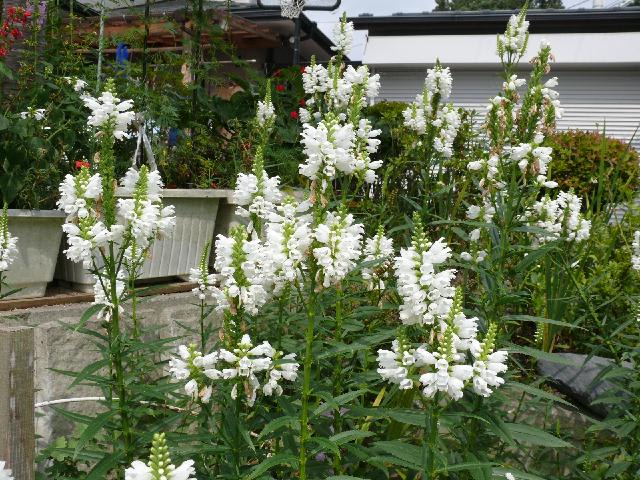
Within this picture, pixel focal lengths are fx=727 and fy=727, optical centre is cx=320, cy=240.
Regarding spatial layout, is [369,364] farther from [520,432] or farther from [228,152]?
[228,152]

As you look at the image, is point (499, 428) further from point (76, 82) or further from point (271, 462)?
point (76, 82)

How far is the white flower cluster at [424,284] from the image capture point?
6.07 ft

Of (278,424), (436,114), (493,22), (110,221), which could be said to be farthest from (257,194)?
(493,22)

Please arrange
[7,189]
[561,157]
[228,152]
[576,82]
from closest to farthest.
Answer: [7,189]
[228,152]
[561,157]
[576,82]

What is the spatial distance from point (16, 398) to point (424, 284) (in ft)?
3.82

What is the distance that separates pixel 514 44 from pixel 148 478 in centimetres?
293

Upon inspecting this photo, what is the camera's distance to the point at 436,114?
396 cm

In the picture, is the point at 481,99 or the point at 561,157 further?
the point at 481,99

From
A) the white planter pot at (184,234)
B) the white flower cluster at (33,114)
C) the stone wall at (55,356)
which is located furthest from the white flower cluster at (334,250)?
→ the white flower cluster at (33,114)

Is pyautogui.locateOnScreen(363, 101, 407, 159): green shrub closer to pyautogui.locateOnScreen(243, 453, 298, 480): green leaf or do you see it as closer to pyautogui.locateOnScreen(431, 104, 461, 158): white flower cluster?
pyautogui.locateOnScreen(431, 104, 461, 158): white flower cluster

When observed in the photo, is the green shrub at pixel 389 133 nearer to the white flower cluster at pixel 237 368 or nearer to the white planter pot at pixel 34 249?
the white planter pot at pixel 34 249

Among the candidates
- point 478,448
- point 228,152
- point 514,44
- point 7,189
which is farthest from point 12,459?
point 228,152

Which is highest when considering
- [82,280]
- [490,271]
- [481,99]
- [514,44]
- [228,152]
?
[481,99]

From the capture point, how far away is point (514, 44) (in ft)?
11.7
